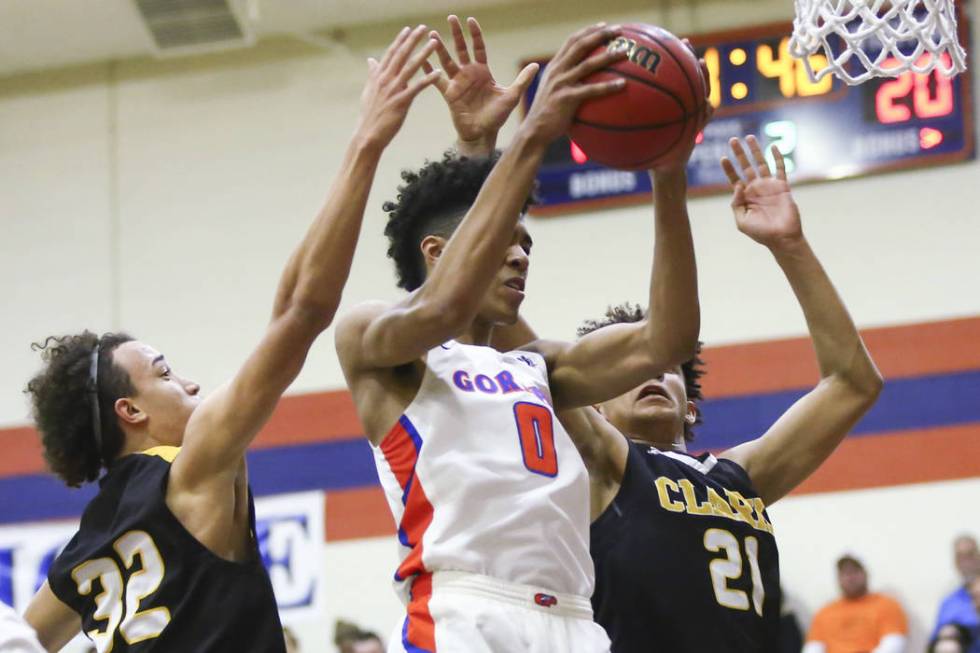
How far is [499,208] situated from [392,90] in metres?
0.36

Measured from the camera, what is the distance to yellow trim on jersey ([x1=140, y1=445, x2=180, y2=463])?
148 inches

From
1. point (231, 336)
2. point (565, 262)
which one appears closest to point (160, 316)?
point (231, 336)

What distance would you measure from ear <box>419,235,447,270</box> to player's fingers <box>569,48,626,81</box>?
0.71 meters

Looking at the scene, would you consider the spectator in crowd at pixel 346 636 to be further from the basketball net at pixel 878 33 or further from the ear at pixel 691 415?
the basketball net at pixel 878 33

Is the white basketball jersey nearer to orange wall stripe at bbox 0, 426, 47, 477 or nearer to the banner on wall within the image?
the banner on wall

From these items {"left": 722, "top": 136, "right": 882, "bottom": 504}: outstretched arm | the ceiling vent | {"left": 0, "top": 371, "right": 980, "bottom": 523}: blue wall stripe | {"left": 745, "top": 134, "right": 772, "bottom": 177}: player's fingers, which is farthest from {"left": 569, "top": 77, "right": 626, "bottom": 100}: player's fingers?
the ceiling vent

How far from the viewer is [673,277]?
3549 millimetres

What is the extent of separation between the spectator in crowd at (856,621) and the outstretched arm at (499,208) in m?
6.14

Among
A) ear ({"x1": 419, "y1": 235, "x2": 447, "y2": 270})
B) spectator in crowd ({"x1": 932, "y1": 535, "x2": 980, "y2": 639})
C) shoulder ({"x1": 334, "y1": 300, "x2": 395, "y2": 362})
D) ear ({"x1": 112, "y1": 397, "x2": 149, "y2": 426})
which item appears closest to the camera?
shoulder ({"x1": 334, "y1": 300, "x2": 395, "y2": 362})

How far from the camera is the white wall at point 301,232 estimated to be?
9266mm

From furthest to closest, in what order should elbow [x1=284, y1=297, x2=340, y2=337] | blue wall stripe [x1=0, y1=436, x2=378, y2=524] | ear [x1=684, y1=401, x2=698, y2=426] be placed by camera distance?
1. blue wall stripe [x1=0, y1=436, x2=378, y2=524]
2. ear [x1=684, y1=401, x2=698, y2=426]
3. elbow [x1=284, y1=297, x2=340, y2=337]

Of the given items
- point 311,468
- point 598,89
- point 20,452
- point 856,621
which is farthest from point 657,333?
point 20,452

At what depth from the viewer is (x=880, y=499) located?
9.12 metres

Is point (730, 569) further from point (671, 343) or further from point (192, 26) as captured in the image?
point (192, 26)
